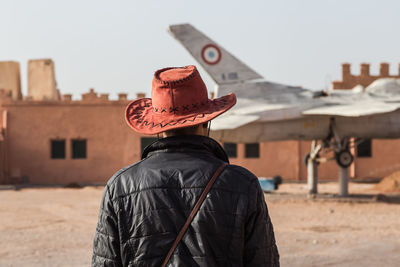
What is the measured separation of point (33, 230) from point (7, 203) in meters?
6.32

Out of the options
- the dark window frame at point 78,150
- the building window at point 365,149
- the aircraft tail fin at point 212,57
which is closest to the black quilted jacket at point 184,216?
the aircraft tail fin at point 212,57

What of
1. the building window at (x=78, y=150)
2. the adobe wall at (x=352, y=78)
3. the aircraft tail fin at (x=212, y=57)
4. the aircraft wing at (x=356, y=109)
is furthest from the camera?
the adobe wall at (x=352, y=78)

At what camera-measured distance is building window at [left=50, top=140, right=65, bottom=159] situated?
24.9 metres

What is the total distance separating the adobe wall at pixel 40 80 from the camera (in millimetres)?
28406

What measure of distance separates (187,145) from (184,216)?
35cm

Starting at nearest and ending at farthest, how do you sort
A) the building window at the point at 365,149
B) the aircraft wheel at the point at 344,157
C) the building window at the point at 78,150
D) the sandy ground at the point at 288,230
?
the sandy ground at the point at 288,230
the aircraft wheel at the point at 344,157
the building window at the point at 78,150
the building window at the point at 365,149

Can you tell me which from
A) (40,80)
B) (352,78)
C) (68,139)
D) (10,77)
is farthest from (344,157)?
(10,77)

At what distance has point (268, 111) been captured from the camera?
53.9 ft

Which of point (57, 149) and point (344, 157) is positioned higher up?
point (344, 157)

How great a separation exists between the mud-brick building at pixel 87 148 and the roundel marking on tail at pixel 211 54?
8347mm

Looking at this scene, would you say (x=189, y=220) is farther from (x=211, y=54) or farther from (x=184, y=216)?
(x=211, y=54)

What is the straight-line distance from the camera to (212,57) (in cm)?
1750

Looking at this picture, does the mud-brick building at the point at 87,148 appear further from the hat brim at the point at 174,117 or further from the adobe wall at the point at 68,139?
the hat brim at the point at 174,117

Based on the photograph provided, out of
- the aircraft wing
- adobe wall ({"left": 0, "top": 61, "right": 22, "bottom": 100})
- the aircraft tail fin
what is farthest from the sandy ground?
adobe wall ({"left": 0, "top": 61, "right": 22, "bottom": 100})
